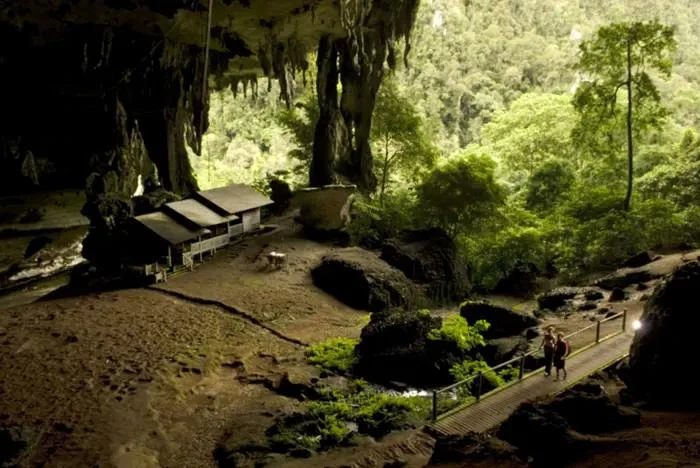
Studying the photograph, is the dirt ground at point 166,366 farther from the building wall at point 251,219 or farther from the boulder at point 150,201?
the boulder at point 150,201

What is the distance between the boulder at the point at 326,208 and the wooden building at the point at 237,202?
2.23 m

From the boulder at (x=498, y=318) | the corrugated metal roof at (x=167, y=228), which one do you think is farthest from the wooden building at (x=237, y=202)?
the boulder at (x=498, y=318)

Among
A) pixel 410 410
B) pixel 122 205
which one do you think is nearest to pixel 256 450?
pixel 410 410

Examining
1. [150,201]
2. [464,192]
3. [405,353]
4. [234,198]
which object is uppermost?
[464,192]

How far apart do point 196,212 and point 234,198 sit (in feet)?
10.2

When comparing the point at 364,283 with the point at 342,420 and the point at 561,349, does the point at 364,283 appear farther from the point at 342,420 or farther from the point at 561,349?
the point at 561,349

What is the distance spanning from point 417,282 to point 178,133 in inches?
709

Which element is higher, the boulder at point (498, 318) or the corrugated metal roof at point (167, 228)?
the corrugated metal roof at point (167, 228)

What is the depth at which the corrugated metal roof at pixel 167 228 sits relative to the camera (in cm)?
2173

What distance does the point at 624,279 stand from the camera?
2231cm

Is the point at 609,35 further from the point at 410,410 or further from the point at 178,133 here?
the point at 178,133

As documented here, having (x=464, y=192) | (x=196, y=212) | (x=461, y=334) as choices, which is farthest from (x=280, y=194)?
(x=461, y=334)

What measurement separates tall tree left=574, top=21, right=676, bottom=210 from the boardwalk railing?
11768 millimetres

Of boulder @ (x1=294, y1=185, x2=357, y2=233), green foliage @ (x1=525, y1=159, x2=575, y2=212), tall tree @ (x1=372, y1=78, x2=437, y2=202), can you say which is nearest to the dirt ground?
boulder @ (x1=294, y1=185, x2=357, y2=233)
